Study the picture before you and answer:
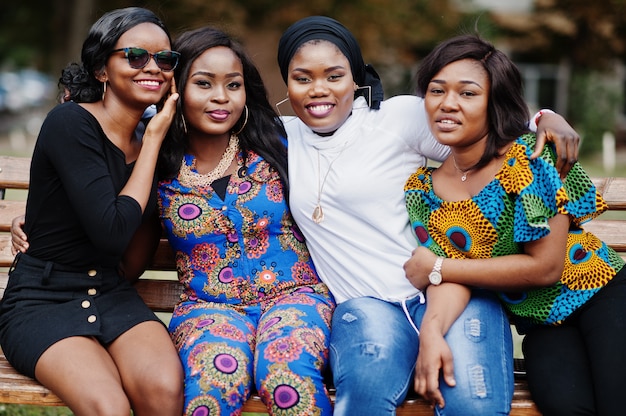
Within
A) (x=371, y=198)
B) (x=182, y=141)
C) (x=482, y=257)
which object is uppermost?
(x=182, y=141)

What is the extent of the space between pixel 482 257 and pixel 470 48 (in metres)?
0.87

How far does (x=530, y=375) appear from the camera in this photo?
3.21m

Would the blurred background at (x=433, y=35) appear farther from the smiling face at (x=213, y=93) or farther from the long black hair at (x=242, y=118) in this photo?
the smiling face at (x=213, y=93)

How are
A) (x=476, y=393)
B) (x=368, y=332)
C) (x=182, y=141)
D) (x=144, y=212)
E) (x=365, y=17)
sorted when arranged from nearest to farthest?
(x=476, y=393)
(x=368, y=332)
(x=144, y=212)
(x=182, y=141)
(x=365, y=17)

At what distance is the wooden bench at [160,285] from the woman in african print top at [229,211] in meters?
0.33

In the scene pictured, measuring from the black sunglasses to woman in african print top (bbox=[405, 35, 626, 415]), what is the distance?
3.62 feet

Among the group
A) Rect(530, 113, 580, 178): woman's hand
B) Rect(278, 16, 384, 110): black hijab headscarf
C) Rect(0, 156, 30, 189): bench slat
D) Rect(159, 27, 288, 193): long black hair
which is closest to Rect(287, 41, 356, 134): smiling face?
Rect(278, 16, 384, 110): black hijab headscarf

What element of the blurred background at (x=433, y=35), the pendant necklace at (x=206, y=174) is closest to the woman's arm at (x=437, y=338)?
the pendant necklace at (x=206, y=174)

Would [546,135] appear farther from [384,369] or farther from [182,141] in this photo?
[182,141]

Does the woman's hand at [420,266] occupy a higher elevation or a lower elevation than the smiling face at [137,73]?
lower

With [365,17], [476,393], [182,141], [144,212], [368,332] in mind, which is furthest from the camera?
[365,17]

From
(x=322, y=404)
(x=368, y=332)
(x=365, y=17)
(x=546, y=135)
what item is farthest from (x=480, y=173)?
(x=365, y=17)

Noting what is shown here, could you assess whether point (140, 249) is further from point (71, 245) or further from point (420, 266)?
point (420, 266)

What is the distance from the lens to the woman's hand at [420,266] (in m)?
3.40
